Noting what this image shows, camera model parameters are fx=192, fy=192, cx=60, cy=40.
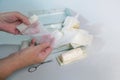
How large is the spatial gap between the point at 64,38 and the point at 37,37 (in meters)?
0.12

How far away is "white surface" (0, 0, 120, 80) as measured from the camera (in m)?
0.73

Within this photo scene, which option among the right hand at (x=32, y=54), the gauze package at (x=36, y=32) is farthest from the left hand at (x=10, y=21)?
the right hand at (x=32, y=54)

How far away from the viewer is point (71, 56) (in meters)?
0.77

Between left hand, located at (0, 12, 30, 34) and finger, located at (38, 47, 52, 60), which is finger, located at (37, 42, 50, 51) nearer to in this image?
finger, located at (38, 47, 52, 60)

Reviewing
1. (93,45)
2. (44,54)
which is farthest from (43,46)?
(93,45)

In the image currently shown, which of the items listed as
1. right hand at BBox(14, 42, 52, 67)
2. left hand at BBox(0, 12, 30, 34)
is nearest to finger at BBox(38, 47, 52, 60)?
right hand at BBox(14, 42, 52, 67)

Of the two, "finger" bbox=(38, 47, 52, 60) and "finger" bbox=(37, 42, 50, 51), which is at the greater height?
"finger" bbox=(37, 42, 50, 51)

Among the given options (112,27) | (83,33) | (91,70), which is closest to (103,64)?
(91,70)

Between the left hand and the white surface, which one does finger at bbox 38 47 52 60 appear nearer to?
the white surface

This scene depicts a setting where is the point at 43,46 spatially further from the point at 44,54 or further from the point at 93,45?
the point at 93,45

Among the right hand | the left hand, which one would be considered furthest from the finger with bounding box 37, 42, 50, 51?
the left hand

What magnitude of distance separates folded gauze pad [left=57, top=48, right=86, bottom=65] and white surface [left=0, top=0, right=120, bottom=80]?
0.8 inches

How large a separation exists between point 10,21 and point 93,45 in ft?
1.32

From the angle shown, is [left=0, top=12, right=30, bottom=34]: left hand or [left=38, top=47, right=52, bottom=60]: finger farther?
[left=0, top=12, right=30, bottom=34]: left hand
